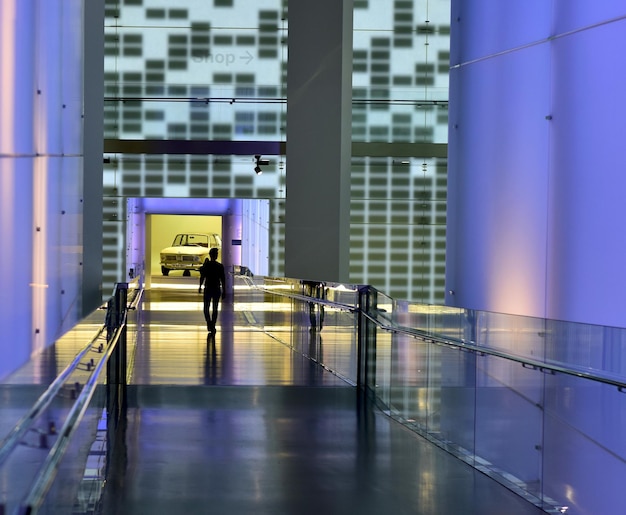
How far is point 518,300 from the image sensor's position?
34.8 ft

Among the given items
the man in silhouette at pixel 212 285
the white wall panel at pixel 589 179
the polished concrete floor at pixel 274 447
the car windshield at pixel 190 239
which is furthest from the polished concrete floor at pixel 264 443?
the car windshield at pixel 190 239

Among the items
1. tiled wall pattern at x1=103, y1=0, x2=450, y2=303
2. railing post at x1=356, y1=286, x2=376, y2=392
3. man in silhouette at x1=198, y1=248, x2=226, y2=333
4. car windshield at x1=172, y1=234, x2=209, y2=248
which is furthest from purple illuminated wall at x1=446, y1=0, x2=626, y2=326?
car windshield at x1=172, y1=234, x2=209, y2=248

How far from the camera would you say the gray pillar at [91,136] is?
581 inches

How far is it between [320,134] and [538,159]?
4.76m

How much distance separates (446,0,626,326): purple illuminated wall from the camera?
9.00 metres

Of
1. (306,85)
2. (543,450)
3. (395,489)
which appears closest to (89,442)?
(395,489)

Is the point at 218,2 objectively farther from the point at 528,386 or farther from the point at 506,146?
the point at 528,386

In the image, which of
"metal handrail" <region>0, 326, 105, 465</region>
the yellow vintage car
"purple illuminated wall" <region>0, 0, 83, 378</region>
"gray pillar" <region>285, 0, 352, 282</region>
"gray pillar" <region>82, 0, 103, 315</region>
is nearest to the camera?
Answer: "metal handrail" <region>0, 326, 105, 465</region>

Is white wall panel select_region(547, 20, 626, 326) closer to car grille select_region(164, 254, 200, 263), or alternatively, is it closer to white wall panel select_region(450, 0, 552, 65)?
white wall panel select_region(450, 0, 552, 65)

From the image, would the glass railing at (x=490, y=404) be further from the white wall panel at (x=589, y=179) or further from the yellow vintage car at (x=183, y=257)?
the yellow vintage car at (x=183, y=257)

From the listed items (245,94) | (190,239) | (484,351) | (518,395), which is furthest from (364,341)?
(190,239)

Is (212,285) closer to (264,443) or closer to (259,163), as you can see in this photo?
(259,163)

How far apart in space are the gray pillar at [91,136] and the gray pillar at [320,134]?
298cm

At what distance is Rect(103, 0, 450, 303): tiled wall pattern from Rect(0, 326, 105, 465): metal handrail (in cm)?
2025
